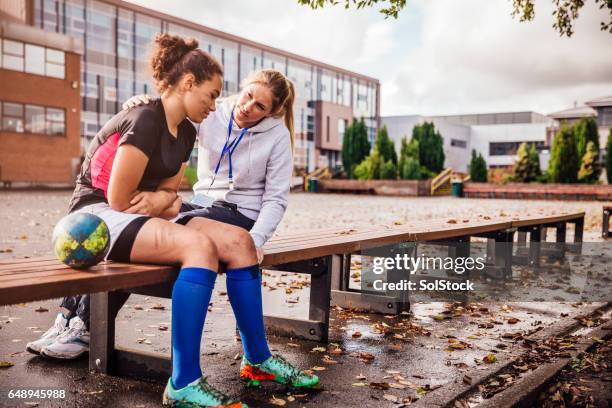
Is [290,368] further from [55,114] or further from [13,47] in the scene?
[55,114]

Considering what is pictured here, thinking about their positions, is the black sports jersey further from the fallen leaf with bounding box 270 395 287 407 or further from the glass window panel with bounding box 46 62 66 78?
the glass window panel with bounding box 46 62 66 78

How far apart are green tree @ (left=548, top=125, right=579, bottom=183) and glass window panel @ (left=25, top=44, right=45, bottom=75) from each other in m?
28.4

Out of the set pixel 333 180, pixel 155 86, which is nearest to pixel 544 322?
pixel 155 86

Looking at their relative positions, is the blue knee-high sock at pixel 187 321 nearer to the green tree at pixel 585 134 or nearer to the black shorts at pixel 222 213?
the black shorts at pixel 222 213

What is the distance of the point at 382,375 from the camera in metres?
3.56

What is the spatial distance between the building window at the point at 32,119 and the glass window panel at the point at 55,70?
186cm

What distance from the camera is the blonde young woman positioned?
3.59 metres

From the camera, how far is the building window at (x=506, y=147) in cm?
6177

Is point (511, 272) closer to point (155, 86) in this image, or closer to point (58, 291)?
point (155, 86)

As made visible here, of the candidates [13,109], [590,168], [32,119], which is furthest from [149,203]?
[590,168]

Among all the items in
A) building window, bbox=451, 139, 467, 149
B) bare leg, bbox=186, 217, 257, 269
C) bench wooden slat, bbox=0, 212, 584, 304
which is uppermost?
building window, bbox=451, 139, 467, 149

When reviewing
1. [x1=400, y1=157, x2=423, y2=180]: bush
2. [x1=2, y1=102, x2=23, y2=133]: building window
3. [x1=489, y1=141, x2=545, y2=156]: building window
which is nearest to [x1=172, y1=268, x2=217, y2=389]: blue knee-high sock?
[x1=2, y1=102, x2=23, y2=133]: building window

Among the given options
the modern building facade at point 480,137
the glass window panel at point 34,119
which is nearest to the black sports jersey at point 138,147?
the glass window panel at point 34,119

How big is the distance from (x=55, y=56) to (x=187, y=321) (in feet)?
118
